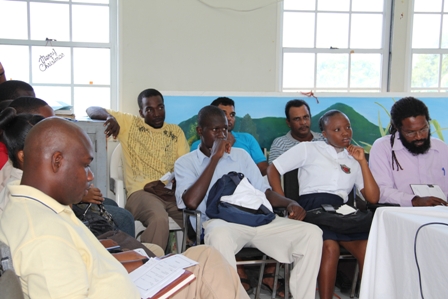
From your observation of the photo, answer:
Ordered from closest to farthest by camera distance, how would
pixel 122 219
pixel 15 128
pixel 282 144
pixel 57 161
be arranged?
pixel 57 161
pixel 15 128
pixel 122 219
pixel 282 144

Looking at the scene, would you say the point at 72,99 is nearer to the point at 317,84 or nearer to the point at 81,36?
the point at 81,36

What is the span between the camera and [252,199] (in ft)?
9.37

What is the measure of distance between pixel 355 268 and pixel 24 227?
242 centimetres

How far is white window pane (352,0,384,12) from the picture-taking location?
496 centimetres

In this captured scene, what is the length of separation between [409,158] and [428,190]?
26cm

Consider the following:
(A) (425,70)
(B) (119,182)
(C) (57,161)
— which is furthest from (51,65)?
(A) (425,70)

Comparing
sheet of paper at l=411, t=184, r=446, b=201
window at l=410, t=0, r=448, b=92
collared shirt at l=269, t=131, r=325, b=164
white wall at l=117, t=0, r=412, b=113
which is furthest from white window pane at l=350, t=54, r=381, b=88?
sheet of paper at l=411, t=184, r=446, b=201

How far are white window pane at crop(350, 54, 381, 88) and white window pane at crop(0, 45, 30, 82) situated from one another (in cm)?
336

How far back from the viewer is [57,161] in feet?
4.21

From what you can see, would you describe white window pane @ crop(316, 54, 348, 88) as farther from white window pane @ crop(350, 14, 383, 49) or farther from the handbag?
the handbag

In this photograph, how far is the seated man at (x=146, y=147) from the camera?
3.38 meters

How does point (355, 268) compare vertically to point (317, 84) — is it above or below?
below

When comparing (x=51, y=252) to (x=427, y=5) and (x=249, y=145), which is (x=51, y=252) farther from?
(x=427, y=5)

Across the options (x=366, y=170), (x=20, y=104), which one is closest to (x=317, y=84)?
(x=366, y=170)
